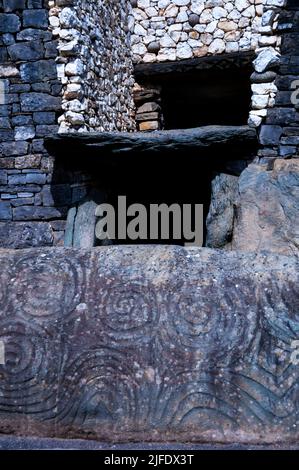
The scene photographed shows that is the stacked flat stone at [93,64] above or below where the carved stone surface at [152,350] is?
above

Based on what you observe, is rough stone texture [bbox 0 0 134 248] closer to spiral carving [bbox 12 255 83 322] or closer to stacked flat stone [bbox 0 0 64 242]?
stacked flat stone [bbox 0 0 64 242]

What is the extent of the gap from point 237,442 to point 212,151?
11.2 ft

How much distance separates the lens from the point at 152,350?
6.82 feet

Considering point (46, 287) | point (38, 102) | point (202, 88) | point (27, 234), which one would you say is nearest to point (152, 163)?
point (38, 102)

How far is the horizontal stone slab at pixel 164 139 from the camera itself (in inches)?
188

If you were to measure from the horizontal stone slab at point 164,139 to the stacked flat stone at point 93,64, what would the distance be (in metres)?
0.46

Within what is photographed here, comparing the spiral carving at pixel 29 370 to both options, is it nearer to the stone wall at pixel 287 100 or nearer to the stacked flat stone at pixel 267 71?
the stone wall at pixel 287 100

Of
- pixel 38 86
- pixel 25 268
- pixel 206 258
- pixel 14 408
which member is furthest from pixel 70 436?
pixel 38 86

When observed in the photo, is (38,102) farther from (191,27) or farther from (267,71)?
(191,27)

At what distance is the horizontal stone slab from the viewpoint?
A: 15.7 ft

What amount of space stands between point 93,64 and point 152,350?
426 cm

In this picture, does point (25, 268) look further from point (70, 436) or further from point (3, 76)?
point (3, 76)

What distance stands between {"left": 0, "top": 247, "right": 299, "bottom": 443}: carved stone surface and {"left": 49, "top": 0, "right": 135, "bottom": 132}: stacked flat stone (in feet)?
10.7

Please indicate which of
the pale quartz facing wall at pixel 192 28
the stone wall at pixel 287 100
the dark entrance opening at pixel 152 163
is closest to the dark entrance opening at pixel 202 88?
the pale quartz facing wall at pixel 192 28
